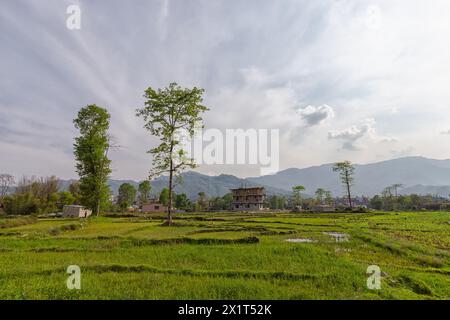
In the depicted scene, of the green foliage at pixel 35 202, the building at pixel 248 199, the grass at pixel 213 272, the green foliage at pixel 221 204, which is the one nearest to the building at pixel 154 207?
the building at pixel 248 199

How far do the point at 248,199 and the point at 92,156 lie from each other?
2334 inches

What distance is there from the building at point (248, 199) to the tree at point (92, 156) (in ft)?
180

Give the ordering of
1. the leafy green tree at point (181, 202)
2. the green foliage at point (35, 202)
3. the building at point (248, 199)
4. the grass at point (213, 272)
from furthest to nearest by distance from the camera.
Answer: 1. the leafy green tree at point (181, 202)
2. the building at point (248, 199)
3. the green foliage at point (35, 202)
4. the grass at point (213, 272)

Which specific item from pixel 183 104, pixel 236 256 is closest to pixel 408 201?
pixel 183 104

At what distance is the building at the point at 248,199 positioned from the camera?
282 ft

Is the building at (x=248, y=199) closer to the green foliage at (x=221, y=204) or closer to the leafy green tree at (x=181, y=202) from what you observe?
the green foliage at (x=221, y=204)

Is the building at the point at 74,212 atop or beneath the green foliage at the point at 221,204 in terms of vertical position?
atop

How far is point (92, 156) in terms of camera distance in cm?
3669

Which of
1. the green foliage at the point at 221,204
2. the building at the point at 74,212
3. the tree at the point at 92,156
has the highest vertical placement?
the tree at the point at 92,156

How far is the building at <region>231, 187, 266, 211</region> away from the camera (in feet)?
282

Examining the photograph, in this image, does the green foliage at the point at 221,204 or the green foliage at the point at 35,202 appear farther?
the green foliage at the point at 221,204

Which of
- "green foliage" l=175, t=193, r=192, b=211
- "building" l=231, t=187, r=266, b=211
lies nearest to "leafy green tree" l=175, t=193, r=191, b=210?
"green foliage" l=175, t=193, r=192, b=211
